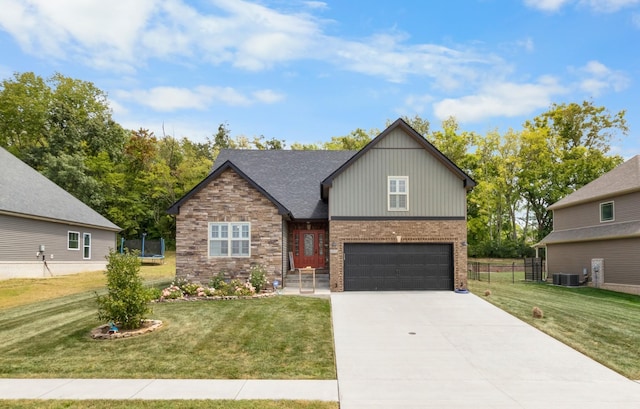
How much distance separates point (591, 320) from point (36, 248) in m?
27.4

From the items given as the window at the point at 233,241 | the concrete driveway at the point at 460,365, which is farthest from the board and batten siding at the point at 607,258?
the window at the point at 233,241

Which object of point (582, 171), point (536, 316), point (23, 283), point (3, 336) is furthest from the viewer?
point (582, 171)

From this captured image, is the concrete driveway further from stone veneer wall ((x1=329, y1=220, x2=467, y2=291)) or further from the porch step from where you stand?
the porch step

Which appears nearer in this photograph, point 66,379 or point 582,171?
point 66,379

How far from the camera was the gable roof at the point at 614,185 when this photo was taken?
2236 centimetres

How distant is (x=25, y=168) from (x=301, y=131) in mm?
28319

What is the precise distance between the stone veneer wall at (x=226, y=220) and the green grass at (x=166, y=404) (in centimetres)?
1101

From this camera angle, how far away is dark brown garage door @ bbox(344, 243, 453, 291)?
61.7ft

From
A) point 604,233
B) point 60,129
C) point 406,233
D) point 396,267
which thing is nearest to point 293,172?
point 406,233

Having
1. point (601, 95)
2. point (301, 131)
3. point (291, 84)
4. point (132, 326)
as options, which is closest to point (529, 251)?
point (601, 95)

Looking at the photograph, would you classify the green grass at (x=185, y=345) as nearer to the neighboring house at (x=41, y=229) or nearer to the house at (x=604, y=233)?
the neighboring house at (x=41, y=229)

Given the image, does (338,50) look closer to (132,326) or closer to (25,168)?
(132,326)

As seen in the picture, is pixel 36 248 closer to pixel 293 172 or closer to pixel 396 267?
pixel 293 172

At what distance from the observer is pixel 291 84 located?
22969 mm
